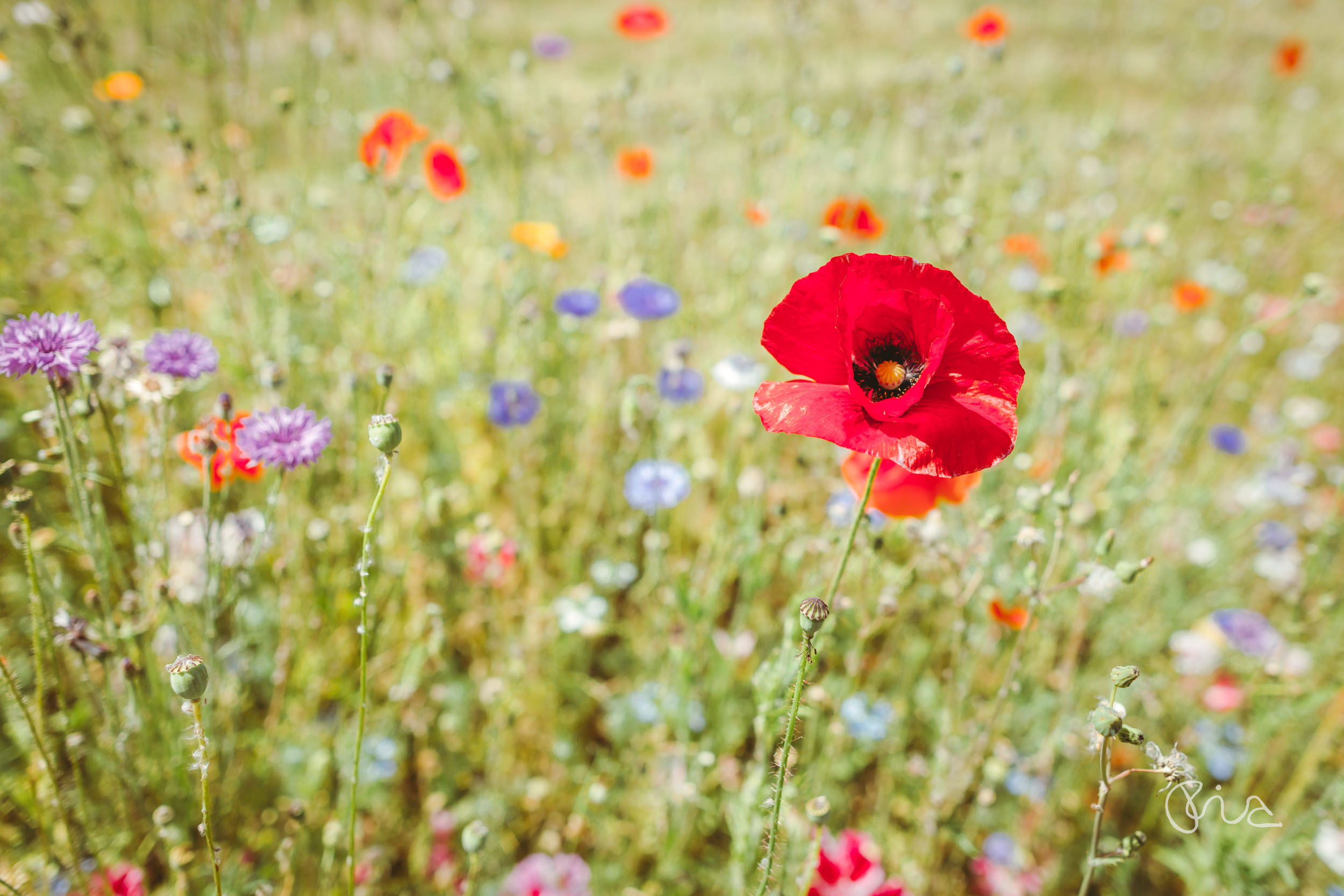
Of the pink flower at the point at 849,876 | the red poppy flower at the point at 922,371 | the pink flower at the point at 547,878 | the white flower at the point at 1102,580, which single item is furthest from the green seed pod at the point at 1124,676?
the pink flower at the point at 547,878

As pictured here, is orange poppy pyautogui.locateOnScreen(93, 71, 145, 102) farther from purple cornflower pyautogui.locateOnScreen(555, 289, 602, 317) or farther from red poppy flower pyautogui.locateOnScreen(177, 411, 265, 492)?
red poppy flower pyautogui.locateOnScreen(177, 411, 265, 492)

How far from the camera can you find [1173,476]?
2.82 metres

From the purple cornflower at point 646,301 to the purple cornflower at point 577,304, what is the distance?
0.30 ft

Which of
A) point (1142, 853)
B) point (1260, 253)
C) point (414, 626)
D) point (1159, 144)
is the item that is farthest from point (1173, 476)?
point (414, 626)

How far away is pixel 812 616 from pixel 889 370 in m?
0.40

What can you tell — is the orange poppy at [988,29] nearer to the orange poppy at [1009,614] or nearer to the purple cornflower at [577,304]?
the purple cornflower at [577,304]

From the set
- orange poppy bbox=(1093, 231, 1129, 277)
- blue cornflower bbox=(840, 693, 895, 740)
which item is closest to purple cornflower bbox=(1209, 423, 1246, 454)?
orange poppy bbox=(1093, 231, 1129, 277)

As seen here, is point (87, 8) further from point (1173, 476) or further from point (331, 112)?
point (1173, 476)

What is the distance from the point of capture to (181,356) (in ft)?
3.96

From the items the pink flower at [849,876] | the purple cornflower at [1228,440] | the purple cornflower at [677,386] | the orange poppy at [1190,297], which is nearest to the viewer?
the pink flower at [849,876]

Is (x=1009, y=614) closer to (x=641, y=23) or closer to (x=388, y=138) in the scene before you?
(x=388, y=138)

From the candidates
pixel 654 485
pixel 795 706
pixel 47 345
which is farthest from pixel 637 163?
pixel 795 706

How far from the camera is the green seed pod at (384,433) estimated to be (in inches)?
33.5

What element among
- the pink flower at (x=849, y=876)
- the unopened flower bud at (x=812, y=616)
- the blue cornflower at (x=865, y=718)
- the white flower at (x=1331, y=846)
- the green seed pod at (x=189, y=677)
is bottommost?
→ the white flower at (x=1331, y=846)
